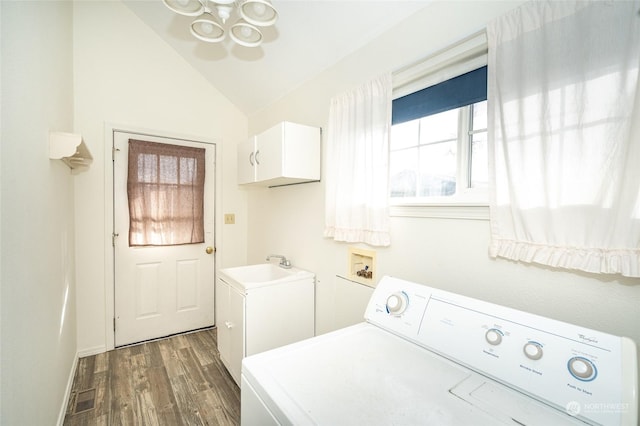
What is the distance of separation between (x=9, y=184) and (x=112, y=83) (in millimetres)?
2227

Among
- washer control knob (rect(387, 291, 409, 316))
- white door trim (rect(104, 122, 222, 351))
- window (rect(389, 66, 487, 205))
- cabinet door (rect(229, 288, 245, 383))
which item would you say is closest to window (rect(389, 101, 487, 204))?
window (rect(389, 66, 487, 205))

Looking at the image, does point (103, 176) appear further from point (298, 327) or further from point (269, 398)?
point (269, 398)

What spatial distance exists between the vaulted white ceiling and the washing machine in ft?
5.22

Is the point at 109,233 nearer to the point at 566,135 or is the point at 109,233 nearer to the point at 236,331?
the point at 236,331

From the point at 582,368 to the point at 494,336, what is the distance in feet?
0.72

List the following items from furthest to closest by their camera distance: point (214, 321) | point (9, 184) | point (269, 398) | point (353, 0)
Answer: point (214, 321) → point (353, 0) → point (9, 184) → point (269, 398)

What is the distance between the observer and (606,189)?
0.90m

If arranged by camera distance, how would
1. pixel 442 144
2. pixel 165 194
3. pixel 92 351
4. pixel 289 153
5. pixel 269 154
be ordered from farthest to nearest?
pixel 165 194
pixel 92 351
pixel 269 154
pixel 289 153
pixel 442 144

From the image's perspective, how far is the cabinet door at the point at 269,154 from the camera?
212 cm

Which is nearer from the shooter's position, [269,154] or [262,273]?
[269,154]

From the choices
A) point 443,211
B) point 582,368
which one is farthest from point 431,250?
Answer: point 582,368

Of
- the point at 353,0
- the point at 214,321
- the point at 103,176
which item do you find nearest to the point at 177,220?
the point at 103,176

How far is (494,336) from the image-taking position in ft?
3.09

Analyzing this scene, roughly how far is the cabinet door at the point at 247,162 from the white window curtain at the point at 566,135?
1.85 meters
